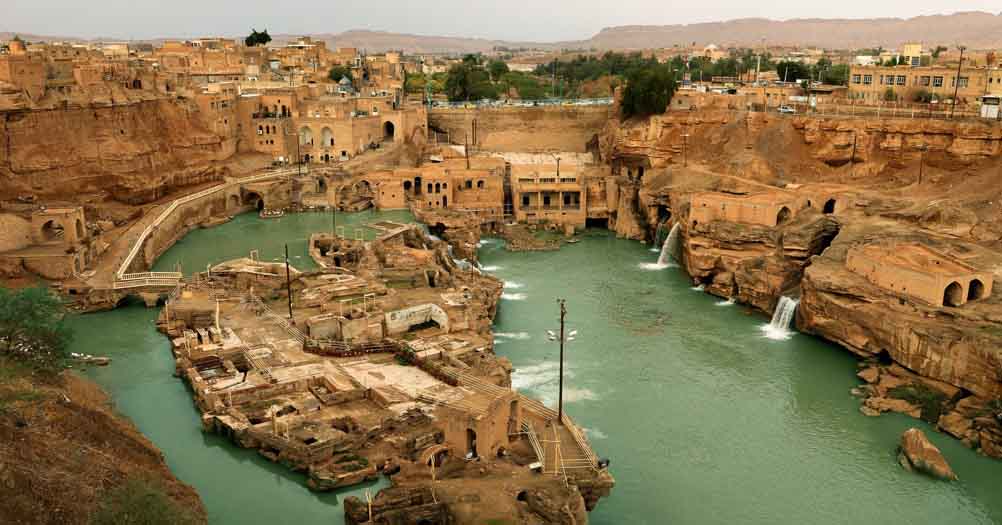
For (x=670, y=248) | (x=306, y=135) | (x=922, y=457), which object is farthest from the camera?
(x=306, y=135)

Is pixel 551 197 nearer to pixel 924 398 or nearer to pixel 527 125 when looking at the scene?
pixel 527 125

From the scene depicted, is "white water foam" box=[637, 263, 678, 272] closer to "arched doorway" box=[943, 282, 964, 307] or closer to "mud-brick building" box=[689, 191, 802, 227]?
"mud-brick building" box=[689, 191, 802, 227]

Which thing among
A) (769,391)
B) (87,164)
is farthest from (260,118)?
(769,391)

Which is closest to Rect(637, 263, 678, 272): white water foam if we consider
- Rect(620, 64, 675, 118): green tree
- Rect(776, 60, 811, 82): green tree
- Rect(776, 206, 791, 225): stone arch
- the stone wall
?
Rect(776, 206, 791, 225): stone arch

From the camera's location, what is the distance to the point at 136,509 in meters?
13.2

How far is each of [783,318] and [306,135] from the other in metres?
32.7

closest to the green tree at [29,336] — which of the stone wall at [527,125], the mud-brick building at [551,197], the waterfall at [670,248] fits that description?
the waterfall at [670,248]

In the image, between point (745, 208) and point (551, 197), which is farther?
point (551, 197)

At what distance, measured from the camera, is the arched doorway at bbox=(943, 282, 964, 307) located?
27109 millimetres

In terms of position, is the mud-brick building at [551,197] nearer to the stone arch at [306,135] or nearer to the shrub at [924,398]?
the stone arch at [306,135]

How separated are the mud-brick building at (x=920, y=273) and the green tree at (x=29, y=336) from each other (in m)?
25.2

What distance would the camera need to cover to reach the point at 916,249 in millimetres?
29844

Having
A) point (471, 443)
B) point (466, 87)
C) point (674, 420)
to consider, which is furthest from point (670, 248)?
point (466, 87)

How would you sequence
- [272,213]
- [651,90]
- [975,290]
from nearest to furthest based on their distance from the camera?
[975,290], [272,213], [651,90]
